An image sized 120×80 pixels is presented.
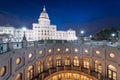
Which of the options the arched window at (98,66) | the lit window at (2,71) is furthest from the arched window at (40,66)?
the lit window at (2,71)

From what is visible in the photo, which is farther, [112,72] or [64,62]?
[64,62]

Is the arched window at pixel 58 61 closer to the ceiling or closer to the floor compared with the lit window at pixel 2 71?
closer to the floor

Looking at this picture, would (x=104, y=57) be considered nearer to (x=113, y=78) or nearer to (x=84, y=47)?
(x=113, y=78)

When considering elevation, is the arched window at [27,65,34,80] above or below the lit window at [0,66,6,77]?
below

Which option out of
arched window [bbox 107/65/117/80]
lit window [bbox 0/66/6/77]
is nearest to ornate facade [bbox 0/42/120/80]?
arched window [bbox 107/65/117/80]

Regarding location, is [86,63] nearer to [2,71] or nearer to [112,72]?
[112,72]

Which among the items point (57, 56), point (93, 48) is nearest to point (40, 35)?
point (57, 56)

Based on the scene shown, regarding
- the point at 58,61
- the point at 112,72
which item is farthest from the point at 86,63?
the point at 112,72

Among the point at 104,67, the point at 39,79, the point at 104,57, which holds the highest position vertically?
the point at 104,57

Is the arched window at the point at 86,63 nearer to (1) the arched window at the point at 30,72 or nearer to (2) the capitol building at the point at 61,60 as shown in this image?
(2) the capitol building at the point at 61,60

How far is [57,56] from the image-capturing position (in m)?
25.0

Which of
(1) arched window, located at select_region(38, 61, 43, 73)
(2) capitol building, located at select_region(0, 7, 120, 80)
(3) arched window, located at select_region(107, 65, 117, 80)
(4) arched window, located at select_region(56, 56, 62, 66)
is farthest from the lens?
(4) arched window, located at select_region(56, 56, 62, 66)

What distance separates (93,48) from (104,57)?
3.06 m

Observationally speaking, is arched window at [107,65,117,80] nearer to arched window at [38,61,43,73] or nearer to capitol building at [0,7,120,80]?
capitol building at [0,7,120,80]
